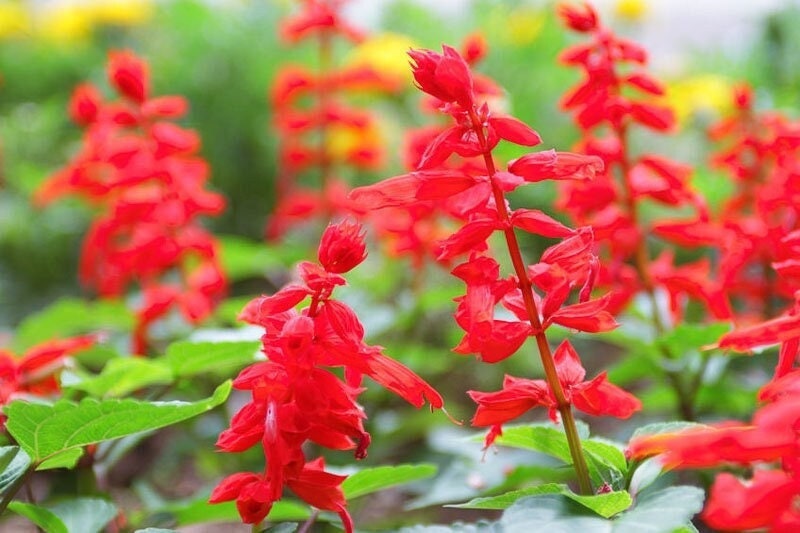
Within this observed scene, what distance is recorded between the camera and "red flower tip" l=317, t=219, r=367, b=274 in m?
0.72

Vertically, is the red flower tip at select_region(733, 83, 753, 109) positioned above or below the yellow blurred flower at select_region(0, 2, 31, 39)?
below

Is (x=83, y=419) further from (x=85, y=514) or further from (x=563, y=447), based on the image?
(x=563, y=447)

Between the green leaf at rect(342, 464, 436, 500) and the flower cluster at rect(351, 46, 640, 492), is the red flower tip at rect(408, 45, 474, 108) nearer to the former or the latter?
the flower cluster at rect(351, 46, 640, 492)

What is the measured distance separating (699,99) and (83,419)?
181 cm

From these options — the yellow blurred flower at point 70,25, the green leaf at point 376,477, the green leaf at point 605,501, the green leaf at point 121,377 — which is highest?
the yellow blurred flower at point 70,25

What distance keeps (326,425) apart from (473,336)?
137 millimetres

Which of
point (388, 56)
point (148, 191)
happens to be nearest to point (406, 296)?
→ point (148, 191)

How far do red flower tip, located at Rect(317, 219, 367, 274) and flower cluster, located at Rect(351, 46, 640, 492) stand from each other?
23 millimetres

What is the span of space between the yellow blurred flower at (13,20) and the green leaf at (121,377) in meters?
2.96

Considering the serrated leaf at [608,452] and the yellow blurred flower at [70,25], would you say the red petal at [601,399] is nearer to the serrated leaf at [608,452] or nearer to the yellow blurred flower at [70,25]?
the serrated leaf at [608,452]

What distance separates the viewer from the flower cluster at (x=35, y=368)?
101 centimetres

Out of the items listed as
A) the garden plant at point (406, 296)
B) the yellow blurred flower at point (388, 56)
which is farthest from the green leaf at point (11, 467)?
the yellow blurred flower at point (388, 56)

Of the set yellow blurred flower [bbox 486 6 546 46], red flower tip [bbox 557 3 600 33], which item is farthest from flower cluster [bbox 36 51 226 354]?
yellow blurred flower [bbox 486 6 546 46]

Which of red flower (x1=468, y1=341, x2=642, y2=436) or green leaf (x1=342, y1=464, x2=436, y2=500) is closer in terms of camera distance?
red flower (x1=468, y1=341, x2=642, y2=436)
